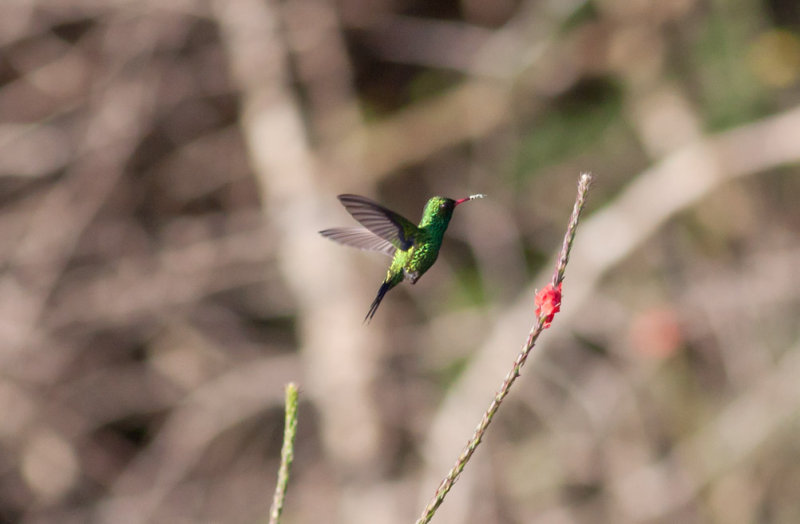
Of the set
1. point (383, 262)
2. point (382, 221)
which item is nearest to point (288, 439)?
point (382, 221)

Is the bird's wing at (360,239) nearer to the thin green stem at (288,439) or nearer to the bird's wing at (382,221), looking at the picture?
the bird's wing at (382,221)

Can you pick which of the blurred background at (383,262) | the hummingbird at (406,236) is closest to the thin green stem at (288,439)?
the hummingbird at (406,236)

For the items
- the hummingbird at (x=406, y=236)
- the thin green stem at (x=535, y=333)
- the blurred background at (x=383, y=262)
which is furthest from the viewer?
the blurred background at (x=383, y=262)

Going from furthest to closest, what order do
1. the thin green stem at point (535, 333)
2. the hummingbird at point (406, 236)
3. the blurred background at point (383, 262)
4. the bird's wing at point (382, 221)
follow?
1. the blurred background at point (383, 262)
2. the hummingbird at point (406, 236)
3. the bird's wing at point (382, 221)
4. the thin green stem at point (535, 333)

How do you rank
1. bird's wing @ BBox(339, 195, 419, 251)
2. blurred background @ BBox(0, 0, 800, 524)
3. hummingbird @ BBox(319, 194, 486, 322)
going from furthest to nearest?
1. blurred background @ BBox(0, 0, 800, 524)
2. hummingbird @ BBox(319, 194, 486, 322)
3. bird's wing @ BBox(339, 195, 419, 251)

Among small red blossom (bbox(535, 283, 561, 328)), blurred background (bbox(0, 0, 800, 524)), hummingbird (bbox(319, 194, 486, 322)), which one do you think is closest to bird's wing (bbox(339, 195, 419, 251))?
hummingbird (bbox(319, 194, 486, 322))

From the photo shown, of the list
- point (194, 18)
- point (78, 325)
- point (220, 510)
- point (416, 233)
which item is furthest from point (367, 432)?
point (416, 233)

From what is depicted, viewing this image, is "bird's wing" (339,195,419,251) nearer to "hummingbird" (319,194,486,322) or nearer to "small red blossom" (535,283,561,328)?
"hummingbird" (319,194,486,322)
